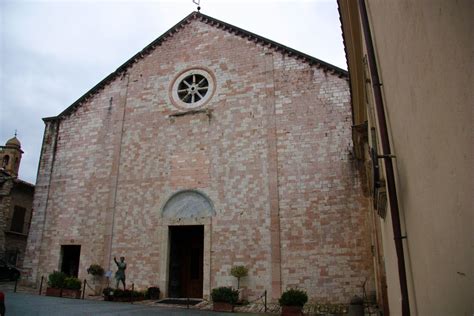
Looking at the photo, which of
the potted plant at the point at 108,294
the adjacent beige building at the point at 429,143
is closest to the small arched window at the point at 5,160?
the potted plant at the point at 108,294

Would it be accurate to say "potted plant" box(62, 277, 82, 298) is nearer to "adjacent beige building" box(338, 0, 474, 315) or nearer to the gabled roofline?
the gabled roofline

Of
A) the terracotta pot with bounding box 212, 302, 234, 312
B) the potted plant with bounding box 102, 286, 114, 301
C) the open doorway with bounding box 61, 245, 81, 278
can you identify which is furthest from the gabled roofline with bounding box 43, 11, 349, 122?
the terracotta pot with bounding box 212, 302, 234, 312

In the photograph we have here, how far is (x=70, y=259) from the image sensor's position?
18078 millimetres

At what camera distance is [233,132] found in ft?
53.4

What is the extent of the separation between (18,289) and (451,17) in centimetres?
1870

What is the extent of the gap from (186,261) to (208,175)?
3.86 metres

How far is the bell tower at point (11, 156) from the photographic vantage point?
31500 millimetres

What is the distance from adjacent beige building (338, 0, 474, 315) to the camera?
2074 millimetres

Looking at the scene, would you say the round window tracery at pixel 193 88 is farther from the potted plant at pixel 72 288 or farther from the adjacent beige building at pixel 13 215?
the adjacent beige building at pixel 13 215

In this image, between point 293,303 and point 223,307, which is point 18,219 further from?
point 293,303

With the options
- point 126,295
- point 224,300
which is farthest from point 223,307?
point 126,295

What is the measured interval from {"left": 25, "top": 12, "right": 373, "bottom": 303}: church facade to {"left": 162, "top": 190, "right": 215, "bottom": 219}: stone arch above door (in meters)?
0.05

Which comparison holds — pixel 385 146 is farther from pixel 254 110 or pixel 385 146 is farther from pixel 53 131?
pixel 53 131

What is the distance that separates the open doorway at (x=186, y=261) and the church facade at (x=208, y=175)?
48 millimetres
